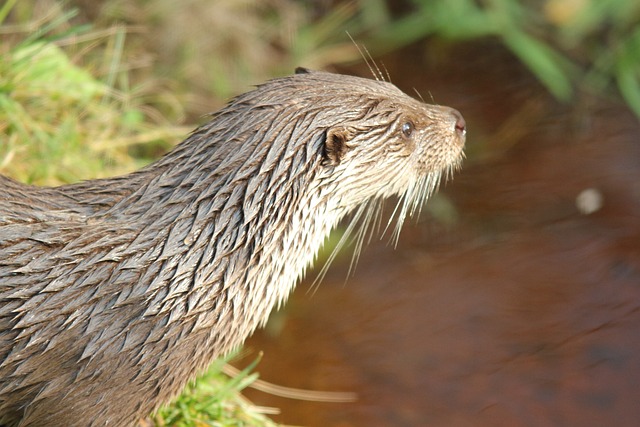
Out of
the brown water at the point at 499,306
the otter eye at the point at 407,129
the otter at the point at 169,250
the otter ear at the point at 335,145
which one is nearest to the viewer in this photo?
the otter at the point at 169,250

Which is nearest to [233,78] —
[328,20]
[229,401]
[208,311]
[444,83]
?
[328,20]

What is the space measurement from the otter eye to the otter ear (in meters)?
0.23

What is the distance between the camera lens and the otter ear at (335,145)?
2332 millimetres

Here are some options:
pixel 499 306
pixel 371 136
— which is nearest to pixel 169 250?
pixel 371 136

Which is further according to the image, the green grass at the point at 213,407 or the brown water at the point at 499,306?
the brown water at the point at 499,306

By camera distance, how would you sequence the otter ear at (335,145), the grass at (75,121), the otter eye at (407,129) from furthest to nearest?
the grass at (75,121) < the otter eye at (407,129) < the otter ear at (335,145)

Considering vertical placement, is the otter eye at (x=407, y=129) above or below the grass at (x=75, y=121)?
below

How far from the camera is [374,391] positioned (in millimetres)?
3129

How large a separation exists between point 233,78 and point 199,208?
2178mm

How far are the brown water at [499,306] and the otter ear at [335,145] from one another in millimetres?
1034

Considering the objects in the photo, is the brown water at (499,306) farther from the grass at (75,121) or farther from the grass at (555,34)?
the grass at (75,121)

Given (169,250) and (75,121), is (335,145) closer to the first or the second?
(169,250)

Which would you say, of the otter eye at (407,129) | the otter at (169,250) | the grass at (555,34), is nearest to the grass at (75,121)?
the otter at (169,250)

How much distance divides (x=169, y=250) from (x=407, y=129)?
72 centimetres
